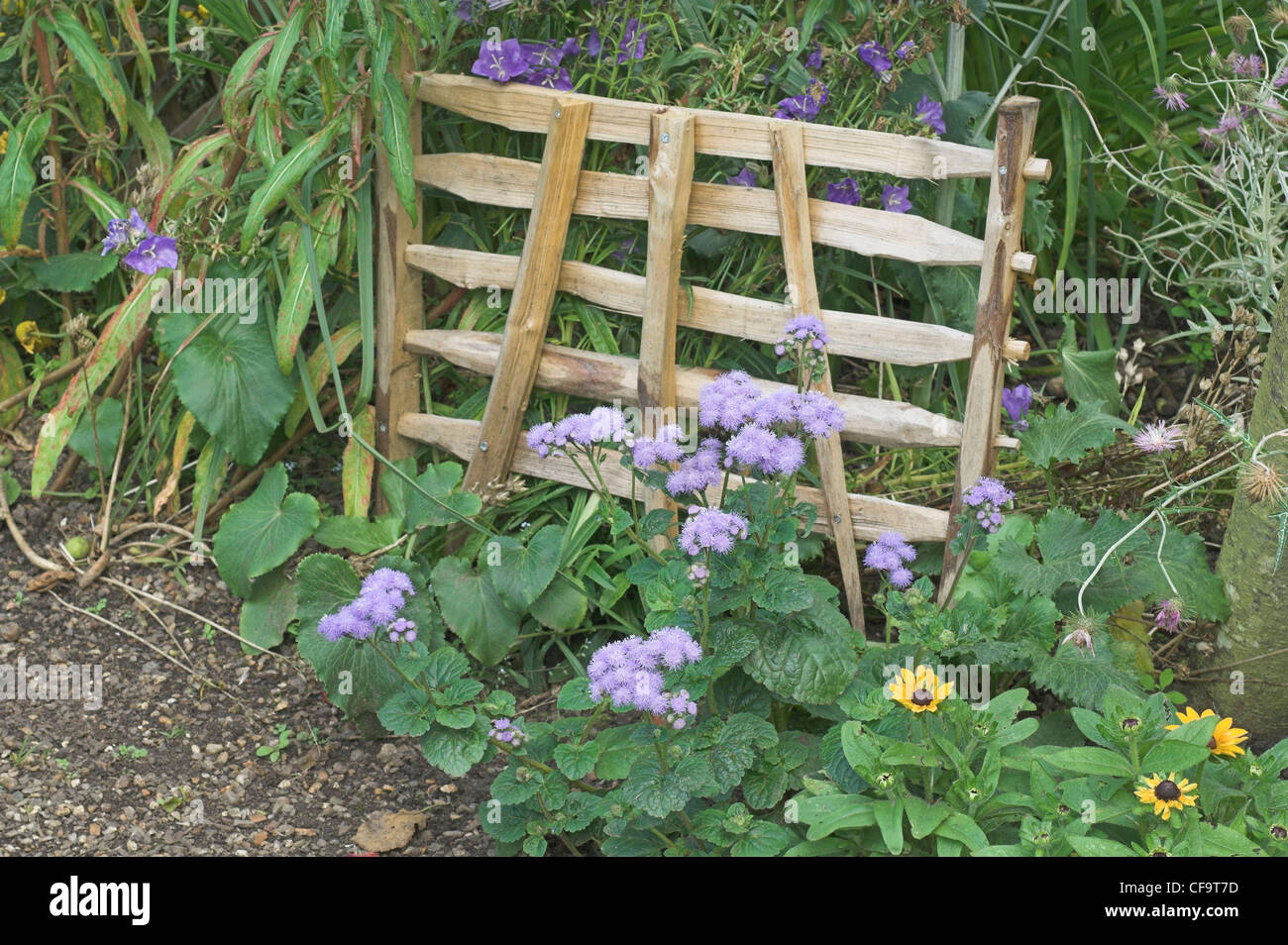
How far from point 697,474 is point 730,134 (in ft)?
3.01

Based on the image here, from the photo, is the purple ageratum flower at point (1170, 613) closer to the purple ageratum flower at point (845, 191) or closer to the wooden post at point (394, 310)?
the purple ageratum flower at point (845, 191)

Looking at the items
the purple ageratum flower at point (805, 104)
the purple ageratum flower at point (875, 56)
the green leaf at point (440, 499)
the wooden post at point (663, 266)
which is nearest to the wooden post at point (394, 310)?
the green leaf at point (440, 499)

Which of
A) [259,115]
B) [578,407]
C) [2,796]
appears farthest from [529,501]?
[2,796]

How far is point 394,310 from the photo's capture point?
10.1 feet

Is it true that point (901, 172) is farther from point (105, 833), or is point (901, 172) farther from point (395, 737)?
point (105, 833)

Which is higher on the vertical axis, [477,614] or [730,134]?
[730,134]

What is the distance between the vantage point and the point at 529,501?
3006mm

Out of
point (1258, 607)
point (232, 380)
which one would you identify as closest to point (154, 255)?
point (232, 380)

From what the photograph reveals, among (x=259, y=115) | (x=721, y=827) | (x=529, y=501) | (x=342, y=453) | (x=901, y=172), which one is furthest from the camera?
(x=342, y=453)

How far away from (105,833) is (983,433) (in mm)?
A: 1847

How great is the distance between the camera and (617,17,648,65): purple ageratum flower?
2832 millimetres

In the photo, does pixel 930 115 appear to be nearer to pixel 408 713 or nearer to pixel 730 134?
pixel 730 134

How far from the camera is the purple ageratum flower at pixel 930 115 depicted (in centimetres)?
278

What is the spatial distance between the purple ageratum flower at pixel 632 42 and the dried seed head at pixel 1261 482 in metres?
1.51
